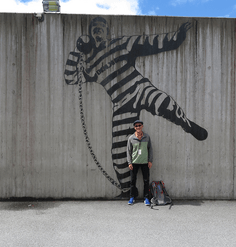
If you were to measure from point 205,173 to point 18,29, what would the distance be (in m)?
5.95

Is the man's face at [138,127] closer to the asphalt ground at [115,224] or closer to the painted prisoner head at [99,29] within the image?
the asphalt ground at [115,224]

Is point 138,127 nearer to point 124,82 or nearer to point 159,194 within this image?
point 124,82

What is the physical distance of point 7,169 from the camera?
17.1 ft

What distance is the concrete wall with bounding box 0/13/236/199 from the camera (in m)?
5.18

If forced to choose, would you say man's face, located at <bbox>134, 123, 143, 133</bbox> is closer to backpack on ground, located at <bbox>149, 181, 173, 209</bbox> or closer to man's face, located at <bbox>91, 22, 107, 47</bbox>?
backpack on ground, located at <bbox>149, 181, 173, 209</bbox>

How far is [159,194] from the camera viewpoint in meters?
4.95

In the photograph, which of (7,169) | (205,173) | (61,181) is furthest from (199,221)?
(7,169)

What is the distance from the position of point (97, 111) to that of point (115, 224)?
2.62 metres

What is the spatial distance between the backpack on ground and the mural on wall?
64 centimetres

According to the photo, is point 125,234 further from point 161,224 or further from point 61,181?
point 61,181

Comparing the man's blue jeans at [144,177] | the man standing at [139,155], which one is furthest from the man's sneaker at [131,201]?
the man's blue jeans at [144,177]

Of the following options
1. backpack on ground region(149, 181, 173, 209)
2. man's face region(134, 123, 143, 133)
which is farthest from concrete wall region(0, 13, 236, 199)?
man's face region(134, 123, 143, 133)

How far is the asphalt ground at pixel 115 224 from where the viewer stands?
11.1 feet

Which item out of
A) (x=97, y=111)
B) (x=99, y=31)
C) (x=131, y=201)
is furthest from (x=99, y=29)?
(x=131, y=201)
